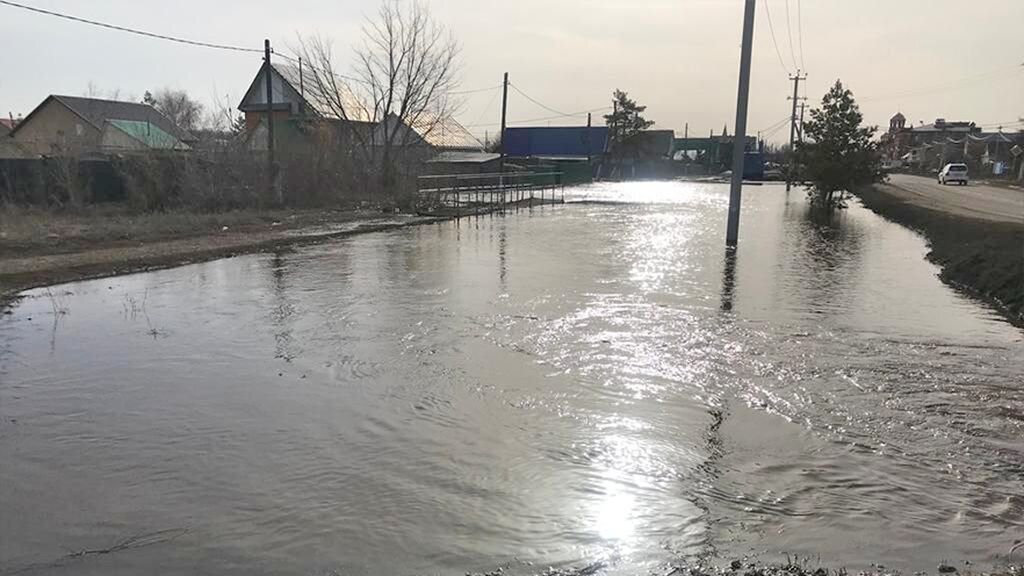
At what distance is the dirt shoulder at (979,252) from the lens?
1094 centimetres

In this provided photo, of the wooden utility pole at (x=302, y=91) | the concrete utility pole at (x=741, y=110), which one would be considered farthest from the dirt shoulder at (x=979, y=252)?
the wooden utility pole at (x=302, y=91)

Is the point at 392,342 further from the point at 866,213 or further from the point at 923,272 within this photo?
the point at 866,213

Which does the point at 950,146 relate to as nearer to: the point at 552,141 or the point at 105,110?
the point at 552,141

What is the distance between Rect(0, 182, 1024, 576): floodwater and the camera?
3834mm

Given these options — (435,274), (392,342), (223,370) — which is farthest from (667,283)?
(223,370)

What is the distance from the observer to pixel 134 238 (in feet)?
52.7

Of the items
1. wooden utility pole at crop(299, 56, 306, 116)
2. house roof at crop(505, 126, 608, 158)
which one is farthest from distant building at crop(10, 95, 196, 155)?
house roof at crop(505, 126, 608, 158)

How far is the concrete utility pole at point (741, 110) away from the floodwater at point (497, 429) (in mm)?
6204

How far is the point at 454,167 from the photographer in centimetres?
4422

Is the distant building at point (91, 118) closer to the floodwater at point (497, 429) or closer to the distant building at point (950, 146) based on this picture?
the floodwater at point (497, 429)

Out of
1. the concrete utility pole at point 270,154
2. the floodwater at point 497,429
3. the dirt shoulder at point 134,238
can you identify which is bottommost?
the floodwater at point 497,429

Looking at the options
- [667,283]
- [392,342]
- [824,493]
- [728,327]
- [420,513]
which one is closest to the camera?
[420,513]

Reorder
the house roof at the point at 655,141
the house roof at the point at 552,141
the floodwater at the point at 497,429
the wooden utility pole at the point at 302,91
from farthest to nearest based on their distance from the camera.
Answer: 1. the house roof at the point at 655,141
2. the house roof at the point at 552,141
3. the wooden utility pole at the point at 302,91
4. the floodwater at the point at 497,429

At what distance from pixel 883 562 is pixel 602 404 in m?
2.70
